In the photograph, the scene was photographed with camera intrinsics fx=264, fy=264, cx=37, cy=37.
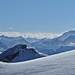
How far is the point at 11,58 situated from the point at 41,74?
15485cm

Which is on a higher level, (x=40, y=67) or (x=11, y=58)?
(x=11, y=58)

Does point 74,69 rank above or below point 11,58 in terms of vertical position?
below

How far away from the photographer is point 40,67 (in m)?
16.0

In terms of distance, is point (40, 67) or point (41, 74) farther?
point (40, 67)

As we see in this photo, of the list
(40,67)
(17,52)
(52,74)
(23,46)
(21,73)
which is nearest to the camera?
(52,74)

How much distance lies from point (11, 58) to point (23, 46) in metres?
31.5

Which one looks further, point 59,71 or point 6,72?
point 6,72

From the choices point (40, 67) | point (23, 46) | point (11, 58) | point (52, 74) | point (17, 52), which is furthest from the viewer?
point (23, 46)

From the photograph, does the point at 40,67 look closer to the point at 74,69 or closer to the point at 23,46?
the point at 74,69

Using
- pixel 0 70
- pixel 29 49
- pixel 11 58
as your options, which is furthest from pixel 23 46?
pixel 0 70

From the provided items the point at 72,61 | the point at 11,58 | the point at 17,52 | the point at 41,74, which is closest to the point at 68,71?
the point at 41,74

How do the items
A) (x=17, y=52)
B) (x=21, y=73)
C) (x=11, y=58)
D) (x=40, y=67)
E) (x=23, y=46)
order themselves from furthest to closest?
(x=23, y=46)
(x=17, y=52)
(x=11, y=58)
(x=40, y=67)
(x=21, y=73)

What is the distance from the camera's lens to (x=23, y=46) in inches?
7785

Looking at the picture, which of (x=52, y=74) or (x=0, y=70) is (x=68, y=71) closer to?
(x=52, y=74)
